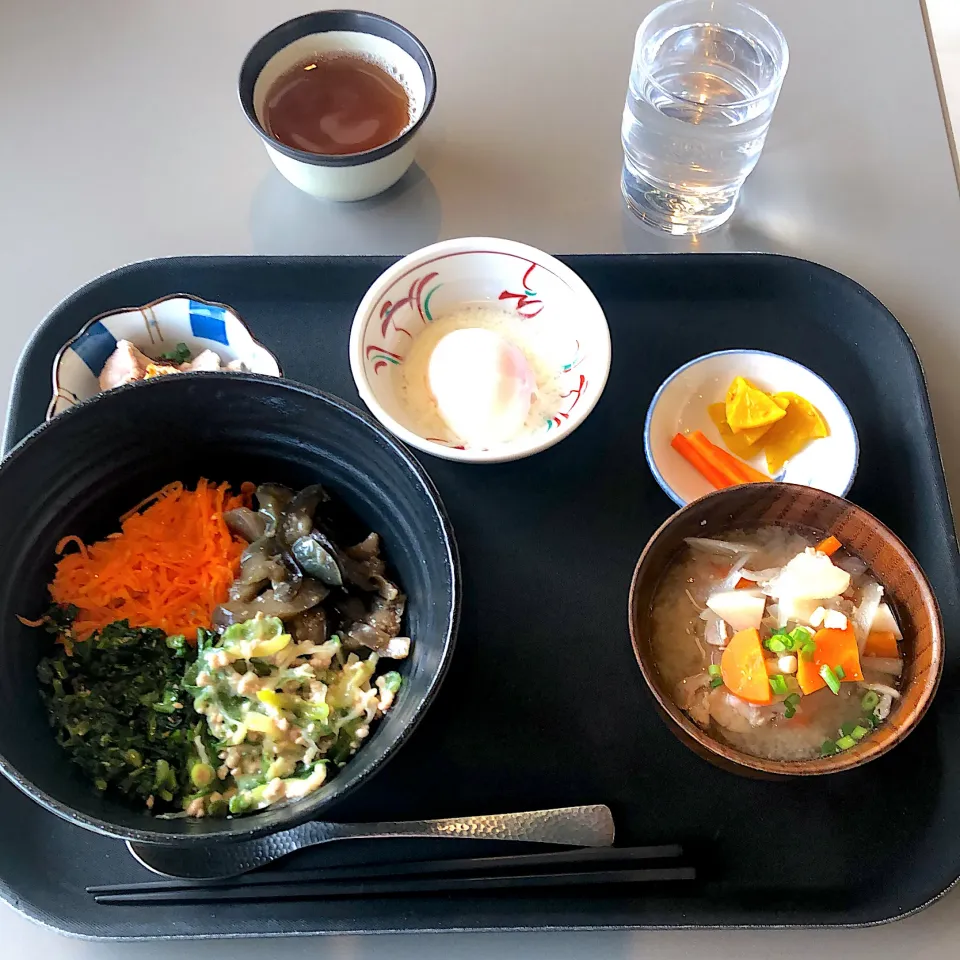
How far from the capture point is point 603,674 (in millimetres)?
1213

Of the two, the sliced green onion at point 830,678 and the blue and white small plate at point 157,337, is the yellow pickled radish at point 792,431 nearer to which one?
the sliced green onion at point 830,678

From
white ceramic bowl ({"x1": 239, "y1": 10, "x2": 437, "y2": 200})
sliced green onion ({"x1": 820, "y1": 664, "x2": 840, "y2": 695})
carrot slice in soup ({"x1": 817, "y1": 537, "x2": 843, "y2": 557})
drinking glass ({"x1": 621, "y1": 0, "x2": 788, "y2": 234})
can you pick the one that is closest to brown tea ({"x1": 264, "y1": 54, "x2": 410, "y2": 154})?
white ceramic bowl ({"x1": 239, "y1": 10, "x2": 437, "y2": 200})

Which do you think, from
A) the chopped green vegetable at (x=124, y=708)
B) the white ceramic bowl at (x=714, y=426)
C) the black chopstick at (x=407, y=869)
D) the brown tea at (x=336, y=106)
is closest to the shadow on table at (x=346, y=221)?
the brown tea at (x=336, y=106)

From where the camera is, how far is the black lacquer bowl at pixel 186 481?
0.95 m

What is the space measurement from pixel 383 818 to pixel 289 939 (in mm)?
195

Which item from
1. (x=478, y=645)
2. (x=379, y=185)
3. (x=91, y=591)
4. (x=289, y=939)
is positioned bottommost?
(x=289, y=939)

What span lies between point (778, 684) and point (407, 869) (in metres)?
0.52

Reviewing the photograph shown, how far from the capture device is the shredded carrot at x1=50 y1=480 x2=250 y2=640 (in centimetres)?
112

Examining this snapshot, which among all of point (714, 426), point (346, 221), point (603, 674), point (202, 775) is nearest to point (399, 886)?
point (202, 775)

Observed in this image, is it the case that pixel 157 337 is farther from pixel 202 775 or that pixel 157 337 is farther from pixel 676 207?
pixel 676 207

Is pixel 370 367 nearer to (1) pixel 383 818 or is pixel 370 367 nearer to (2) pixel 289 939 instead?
(1) pixel 383 818

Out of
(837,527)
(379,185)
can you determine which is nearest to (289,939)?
(837,527)

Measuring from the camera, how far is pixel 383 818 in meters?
1.13

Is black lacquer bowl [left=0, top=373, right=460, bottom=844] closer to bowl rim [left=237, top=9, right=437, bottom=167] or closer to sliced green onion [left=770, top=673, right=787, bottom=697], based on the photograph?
sliced green onion [left=770, top=673, right=787, bottom=697]
